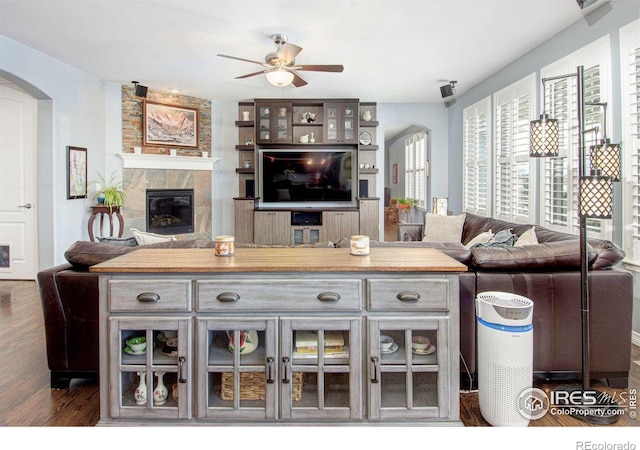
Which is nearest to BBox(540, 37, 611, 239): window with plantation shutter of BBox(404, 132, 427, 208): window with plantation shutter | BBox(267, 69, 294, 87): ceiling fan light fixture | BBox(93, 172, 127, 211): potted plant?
BBox(267, 69, 294, 87): ceiling fan light fixture

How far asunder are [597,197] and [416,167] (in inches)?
270

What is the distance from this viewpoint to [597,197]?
2.03 m

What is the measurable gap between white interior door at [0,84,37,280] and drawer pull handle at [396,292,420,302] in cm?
502

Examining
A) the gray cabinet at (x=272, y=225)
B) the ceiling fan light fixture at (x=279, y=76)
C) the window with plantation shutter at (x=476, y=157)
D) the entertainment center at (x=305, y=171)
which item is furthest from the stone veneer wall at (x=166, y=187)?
the window with plantation shutter at (x=476, y=157)

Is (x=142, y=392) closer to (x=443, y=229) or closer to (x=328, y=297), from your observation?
(x=328, y=297)

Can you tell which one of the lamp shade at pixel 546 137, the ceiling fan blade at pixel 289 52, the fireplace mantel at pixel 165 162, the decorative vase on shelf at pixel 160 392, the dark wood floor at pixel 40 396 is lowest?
the dark wood floor at pixel 40 396

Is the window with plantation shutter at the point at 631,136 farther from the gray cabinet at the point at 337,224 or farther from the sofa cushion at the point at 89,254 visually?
the gray cabinet at the point at 337,224

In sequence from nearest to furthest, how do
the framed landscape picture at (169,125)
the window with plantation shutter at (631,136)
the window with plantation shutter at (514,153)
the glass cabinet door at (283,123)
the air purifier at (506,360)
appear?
the air purifier at (506,360)
the window with plantation shutter at (631,136)
the window with plantation shutter at (514,153)
the framed landscape picture at (169,125)
the glass cabinet door at (283,123)

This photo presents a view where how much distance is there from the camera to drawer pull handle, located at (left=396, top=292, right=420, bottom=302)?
1772 millimetres

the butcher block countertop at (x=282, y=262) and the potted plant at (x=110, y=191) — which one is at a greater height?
the potted plant at (x=110, y=191)

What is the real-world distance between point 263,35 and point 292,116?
2859mm

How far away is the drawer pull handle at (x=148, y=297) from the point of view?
1.78m

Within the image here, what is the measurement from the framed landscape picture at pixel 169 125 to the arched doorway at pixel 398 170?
3737mm
